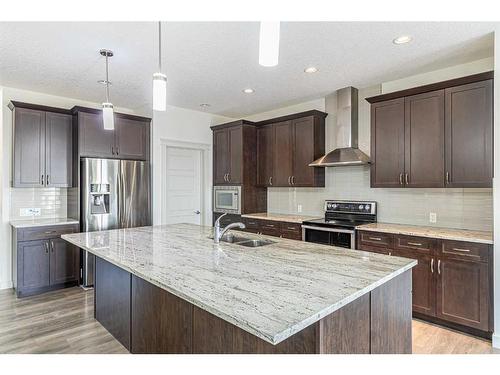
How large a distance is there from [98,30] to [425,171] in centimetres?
342

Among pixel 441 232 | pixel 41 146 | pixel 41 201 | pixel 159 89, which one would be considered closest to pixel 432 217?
pixel 441 232

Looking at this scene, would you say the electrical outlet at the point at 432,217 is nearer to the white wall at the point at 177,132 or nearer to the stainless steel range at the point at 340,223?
the stainless steel range at the point at 340,223

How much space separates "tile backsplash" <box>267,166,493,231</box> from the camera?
10.6 feet

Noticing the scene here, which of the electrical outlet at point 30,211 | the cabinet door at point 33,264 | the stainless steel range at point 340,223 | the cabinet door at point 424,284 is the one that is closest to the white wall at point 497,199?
the cabinet door at point 424,284

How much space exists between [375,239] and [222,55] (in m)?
2.52

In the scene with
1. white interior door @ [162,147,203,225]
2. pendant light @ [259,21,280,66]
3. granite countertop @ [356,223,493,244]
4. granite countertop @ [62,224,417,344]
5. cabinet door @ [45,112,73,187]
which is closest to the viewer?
granite countertop @ [62,224,417,344]

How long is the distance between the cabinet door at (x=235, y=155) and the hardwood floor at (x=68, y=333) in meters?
2.69

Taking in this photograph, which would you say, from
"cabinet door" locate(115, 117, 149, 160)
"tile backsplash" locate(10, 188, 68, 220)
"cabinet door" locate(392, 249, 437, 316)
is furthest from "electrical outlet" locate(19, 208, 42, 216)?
"cabinet door" locate(392, 249, 437, 316)

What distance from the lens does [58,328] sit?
2.97 metres

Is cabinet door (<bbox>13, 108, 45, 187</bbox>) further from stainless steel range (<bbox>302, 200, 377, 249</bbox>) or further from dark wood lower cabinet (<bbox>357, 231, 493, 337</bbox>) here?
dark wood lower cabinet (<bbox>357, 231, 493, 337</bbox>)

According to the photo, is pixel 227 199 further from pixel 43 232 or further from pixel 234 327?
pixel 234 327

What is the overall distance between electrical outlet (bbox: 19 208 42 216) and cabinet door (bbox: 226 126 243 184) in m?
2.80
